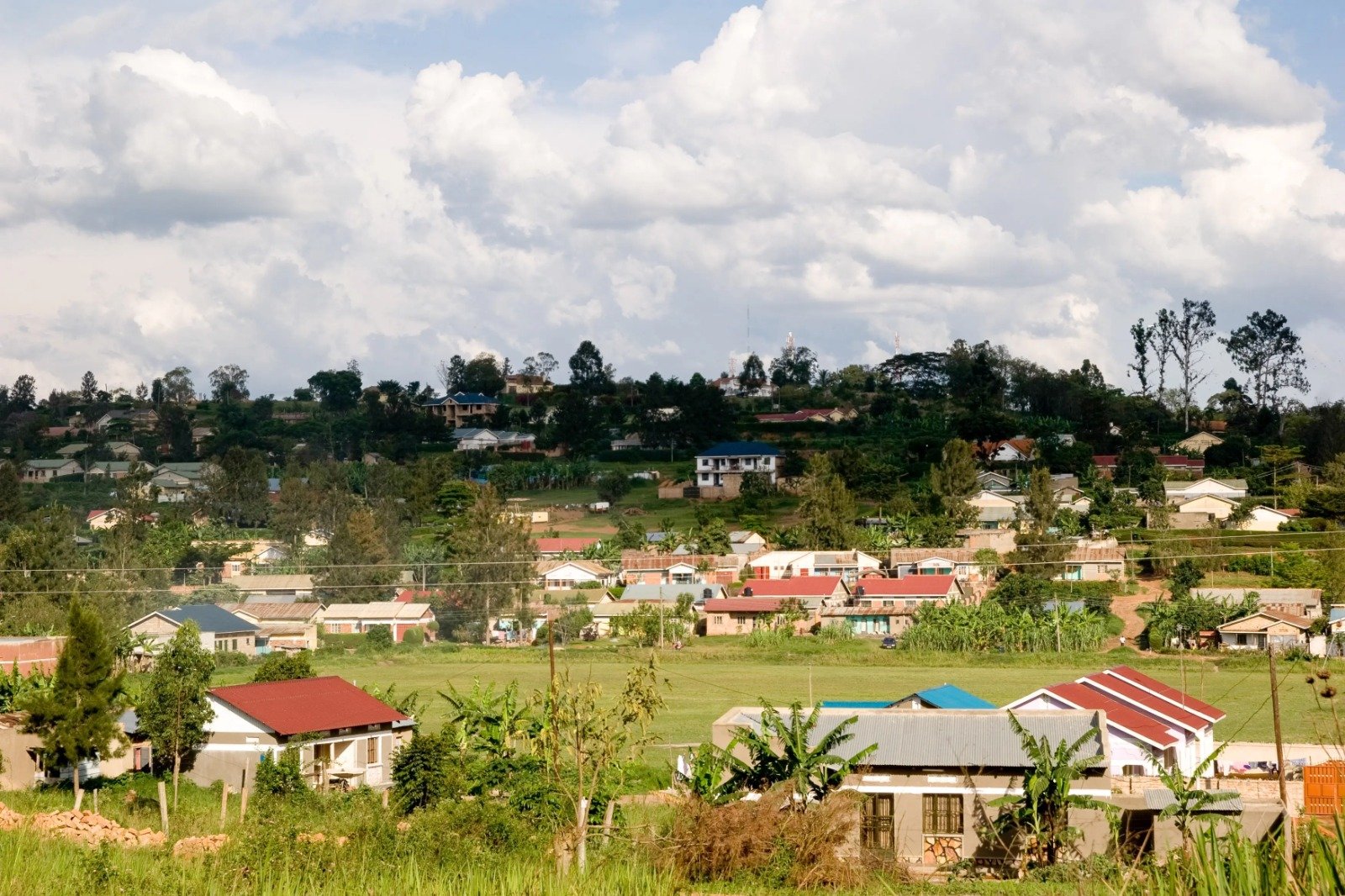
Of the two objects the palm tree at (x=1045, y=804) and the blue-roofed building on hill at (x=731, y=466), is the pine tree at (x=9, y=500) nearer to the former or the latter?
the blue-roofed building on hill at (x=731, y=466)

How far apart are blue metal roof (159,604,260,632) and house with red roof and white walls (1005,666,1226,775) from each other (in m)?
31.6

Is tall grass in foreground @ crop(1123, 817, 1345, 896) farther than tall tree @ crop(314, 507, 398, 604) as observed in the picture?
No

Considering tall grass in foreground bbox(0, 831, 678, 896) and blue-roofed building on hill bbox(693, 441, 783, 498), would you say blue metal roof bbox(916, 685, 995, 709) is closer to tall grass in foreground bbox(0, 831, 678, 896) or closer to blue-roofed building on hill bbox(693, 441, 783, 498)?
tall grass in foreground bbox(0, 831, 678, 896)

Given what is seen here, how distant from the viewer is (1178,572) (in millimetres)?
48156

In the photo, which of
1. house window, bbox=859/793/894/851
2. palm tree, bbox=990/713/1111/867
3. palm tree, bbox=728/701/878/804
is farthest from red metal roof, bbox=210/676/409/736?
palm tree, bbox=990/713/1111/867

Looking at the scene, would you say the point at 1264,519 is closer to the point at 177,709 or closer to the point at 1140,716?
the point at 1140,716

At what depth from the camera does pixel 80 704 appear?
23531 millimetres

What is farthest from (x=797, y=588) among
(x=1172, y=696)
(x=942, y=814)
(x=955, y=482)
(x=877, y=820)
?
(x=942, y=814)

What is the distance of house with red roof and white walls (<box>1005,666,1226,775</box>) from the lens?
78.5ft

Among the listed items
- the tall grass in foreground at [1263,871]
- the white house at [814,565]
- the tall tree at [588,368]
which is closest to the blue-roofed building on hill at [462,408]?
the tall tree at [588,368]

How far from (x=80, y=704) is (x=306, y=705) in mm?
3969

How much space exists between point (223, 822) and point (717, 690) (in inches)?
809

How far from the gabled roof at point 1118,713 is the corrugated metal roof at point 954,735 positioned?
3327 mm

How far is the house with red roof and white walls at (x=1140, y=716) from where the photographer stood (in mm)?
23922
